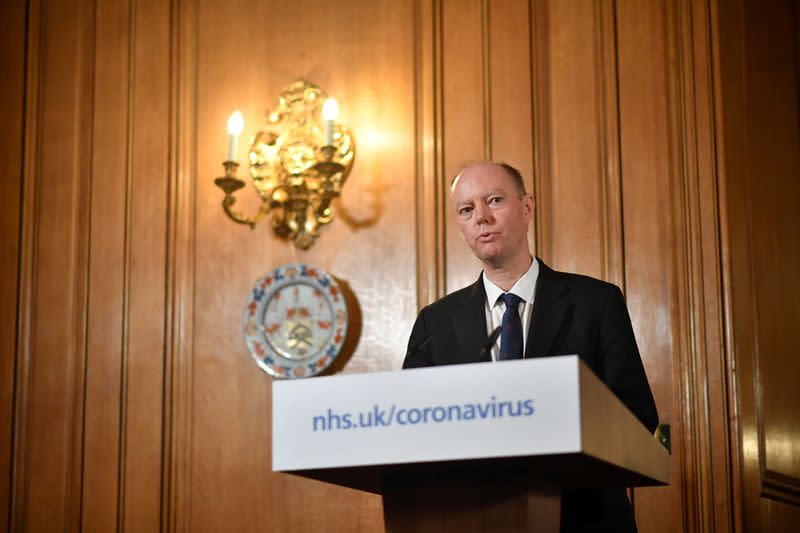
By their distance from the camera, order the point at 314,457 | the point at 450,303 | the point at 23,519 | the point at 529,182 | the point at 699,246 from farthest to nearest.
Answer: the point at 23,519
the point at 529,182
the point at 699,246
the point at 450,303
the point at 314,457

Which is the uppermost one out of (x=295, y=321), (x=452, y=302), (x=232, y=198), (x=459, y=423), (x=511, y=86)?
(x=511, y=86)

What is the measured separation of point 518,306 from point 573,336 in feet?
0.51

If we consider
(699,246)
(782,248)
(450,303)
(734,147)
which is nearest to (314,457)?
(450,303)

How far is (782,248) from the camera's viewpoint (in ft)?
13.5

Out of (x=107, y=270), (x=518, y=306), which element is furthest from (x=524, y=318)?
(x=107, y=270)

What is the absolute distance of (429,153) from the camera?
13.5 feet

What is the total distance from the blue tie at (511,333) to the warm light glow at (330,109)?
1651 mm

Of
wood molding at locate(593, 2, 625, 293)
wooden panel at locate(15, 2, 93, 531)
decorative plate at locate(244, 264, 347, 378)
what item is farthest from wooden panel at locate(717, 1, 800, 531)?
wooden panel at locate(15, 2, 93, 531)

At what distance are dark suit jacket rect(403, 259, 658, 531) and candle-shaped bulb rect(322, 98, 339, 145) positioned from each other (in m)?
1.42

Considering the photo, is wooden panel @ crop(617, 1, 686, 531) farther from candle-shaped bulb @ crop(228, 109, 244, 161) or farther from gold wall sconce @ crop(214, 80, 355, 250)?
candle-shaped bulb @ crop(228, 109, 244, 161)

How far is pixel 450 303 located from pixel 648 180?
4.68 feet

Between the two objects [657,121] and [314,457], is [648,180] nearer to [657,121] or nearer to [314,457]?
[657,121]

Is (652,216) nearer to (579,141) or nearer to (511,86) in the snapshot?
(579,141)

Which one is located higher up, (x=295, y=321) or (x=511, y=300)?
(x=295, y=321)
